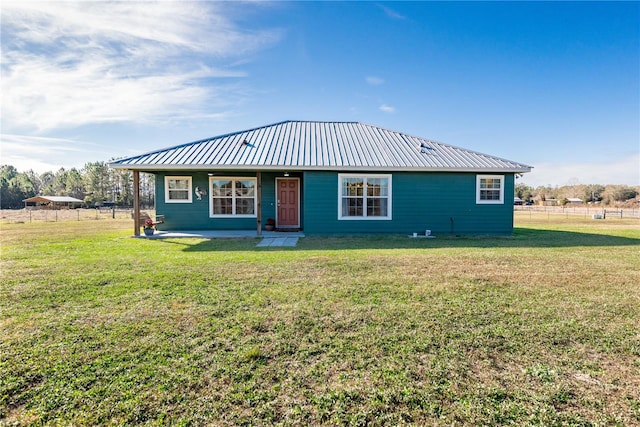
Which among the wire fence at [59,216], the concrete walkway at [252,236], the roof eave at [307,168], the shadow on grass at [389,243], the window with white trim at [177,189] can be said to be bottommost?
the wire fence at [59,216]

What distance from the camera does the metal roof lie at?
426 inches

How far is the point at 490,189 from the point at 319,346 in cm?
1137

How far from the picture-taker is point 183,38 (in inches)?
430

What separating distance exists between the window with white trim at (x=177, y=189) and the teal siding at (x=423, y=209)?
4934mm

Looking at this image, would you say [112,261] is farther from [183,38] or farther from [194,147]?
[183,38]

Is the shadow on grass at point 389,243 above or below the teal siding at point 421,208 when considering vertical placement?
below

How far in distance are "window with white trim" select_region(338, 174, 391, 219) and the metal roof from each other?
740mm

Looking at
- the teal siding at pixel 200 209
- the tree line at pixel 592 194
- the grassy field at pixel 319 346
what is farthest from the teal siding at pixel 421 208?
the tree line at pixel 592 194

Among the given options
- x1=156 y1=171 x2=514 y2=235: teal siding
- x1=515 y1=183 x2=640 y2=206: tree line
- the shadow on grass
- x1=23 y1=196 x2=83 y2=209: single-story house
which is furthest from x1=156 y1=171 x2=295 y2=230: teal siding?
x1=23 y1=196 x2=83 y2=209: single-story house

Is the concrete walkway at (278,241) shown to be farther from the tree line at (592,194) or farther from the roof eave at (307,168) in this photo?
the tree line at (592,194)

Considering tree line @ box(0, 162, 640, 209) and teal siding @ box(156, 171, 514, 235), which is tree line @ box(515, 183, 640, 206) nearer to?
tree line @ box(0, 162, 640, 209)

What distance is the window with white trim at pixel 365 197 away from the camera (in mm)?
11594

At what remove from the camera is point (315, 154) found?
11.7 metres

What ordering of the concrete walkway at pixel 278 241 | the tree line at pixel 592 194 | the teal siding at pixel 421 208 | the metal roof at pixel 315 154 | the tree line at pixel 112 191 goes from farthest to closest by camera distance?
the tree line at pixel 112 191, the tree line at pixel 592 194, the teal siding at pixel 421 208, the metal roof at pixel 315 154, the concrete walkway at pixel 278 241
